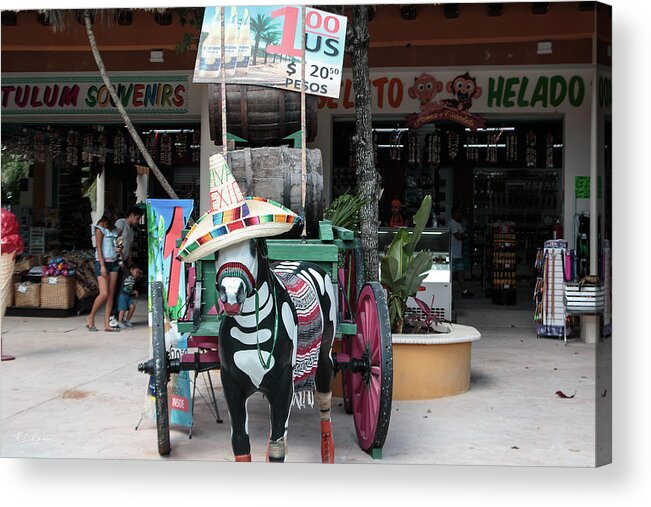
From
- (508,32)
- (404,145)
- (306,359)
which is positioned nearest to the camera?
(306,359)

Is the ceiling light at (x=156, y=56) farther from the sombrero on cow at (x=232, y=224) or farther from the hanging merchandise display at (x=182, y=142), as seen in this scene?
the sombrero on cow at (x=232, y=224)

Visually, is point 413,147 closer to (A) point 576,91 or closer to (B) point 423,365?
(A) point 576,91

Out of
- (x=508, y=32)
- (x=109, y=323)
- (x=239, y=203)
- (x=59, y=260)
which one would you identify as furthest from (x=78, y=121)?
(x=239, y=203)

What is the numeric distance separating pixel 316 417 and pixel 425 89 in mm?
6293

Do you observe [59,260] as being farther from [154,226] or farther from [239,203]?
[239,203]

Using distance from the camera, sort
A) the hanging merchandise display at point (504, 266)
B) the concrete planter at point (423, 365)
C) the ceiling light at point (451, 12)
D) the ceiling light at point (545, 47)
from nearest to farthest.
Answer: the concrete planter at point (423, 365), the ceiling light at point (451, 12), the ceiling light at point (545, 47), the hanging merchandise display at point (504, 266)

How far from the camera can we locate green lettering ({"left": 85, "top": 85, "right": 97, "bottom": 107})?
11578mm

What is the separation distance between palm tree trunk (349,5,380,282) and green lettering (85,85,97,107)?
6069 mm

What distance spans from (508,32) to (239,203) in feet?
24.9

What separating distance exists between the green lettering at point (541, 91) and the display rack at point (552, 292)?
230 centimetres

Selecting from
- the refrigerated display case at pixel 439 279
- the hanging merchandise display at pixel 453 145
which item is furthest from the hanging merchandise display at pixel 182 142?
the refrigerated display case at pixel 439 279

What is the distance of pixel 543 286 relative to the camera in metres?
9.36

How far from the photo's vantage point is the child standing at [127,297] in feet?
31.5

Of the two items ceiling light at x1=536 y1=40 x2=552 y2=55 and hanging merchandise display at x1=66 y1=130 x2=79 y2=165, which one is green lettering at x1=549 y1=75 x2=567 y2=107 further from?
hanging merchandise display at x1=66 y1=130 x2=79 y2=165
